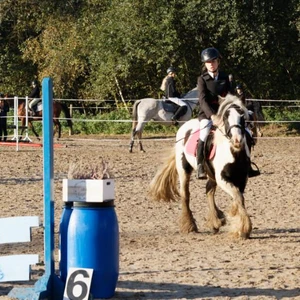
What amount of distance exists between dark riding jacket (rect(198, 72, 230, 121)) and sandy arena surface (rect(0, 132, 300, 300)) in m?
1.27

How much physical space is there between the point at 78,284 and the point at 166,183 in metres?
4.13

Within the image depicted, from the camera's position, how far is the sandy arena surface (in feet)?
20.4

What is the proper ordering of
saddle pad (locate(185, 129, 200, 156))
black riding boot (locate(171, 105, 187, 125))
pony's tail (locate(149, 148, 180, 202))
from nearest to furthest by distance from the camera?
saddle pad (locate(185, 129, 200, 156)), pony's tail (locate(149, 148, 180, 202)), black riding boot (locate(171, 105, 187, 125))

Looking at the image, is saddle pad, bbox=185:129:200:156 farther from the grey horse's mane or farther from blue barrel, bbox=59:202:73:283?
blue barrel, bbox=59:202:73:283

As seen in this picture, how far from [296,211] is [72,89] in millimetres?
28036

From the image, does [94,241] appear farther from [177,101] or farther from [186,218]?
[177,101]

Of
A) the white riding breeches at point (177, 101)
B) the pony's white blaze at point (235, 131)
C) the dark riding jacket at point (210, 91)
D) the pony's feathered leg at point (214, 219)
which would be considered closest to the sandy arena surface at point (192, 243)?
the pony's feathered leg at point (214, 219)

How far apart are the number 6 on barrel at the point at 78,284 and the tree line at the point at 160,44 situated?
943 inches

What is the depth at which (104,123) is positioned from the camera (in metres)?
32.4

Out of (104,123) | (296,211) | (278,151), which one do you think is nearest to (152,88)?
(104,123)

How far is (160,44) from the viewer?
29.6m

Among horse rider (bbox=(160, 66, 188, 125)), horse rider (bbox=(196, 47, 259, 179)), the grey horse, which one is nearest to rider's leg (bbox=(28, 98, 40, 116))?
the grey horse

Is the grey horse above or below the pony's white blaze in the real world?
above

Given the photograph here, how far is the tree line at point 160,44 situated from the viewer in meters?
29.0
